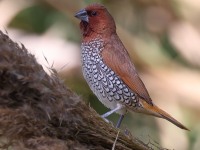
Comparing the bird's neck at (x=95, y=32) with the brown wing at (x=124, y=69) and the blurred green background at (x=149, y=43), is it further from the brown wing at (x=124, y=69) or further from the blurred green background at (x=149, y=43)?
the blurred green background at (x=149, y=43)

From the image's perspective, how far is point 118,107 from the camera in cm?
466

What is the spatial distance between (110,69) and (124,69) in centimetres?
8

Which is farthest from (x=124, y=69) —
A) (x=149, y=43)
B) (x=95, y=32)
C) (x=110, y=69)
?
Answer: (x=149, y=43)

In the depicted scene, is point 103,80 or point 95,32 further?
point 95,32

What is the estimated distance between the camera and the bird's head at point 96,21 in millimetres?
4648

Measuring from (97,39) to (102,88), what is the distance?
0.28 m

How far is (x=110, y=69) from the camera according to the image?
15.0 ft

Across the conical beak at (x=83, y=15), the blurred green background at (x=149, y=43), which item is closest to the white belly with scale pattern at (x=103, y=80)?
the conical beak at (x=83, y=15)

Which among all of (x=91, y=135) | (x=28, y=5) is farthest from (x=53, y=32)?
(x=91, y=135)

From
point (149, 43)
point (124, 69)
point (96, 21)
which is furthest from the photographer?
point (149, 43)

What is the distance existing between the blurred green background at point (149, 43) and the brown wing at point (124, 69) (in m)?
1.91

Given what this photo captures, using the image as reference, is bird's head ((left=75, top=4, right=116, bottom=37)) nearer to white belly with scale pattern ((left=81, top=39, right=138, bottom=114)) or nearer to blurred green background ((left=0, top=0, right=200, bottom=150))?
white belly with scale pattern ((left=81, top=39, right=138, bottom=114))

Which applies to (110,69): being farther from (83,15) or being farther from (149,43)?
(149,43)

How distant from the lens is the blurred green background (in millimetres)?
6688
